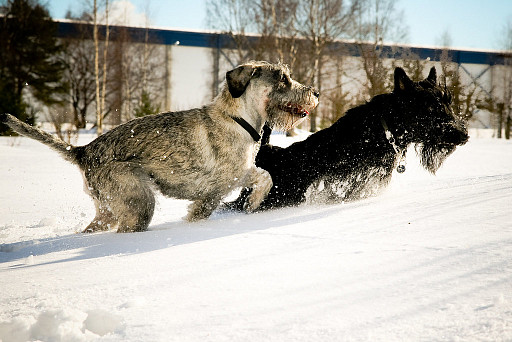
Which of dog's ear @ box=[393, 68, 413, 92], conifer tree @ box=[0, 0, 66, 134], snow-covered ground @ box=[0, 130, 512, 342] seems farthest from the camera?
conifer tree @ box=[0, 0, 66, 134]

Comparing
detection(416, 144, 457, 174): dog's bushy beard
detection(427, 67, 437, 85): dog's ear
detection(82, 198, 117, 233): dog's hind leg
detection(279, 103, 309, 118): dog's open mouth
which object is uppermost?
detection(427, 67, 437, 85): dog's ear

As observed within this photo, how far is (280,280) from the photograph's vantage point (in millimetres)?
2227

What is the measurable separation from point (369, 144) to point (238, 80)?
76.4 inches

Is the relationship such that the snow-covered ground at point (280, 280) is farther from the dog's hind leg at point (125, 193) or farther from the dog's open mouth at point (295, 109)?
the dog's open mouth at point (295, 109)

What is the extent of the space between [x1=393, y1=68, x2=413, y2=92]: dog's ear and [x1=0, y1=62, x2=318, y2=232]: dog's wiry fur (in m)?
1.36

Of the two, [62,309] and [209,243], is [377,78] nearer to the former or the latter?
[209,243]

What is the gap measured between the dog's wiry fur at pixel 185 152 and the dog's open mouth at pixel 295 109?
11 mm

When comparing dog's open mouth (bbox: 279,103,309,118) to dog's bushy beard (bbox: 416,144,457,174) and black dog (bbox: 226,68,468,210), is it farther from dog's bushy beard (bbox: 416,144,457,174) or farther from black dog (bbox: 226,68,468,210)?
dog's bushy beard (bbox: 416,144,457,174)

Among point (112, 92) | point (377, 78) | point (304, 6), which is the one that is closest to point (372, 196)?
point (377, 78)

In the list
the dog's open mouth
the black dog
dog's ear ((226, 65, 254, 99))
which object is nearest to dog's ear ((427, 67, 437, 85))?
the black dog

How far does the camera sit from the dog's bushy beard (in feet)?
18.6

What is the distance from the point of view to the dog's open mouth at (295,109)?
187 inches

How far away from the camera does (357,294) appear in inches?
78.7

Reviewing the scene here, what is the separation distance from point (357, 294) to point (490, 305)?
0.54 m
